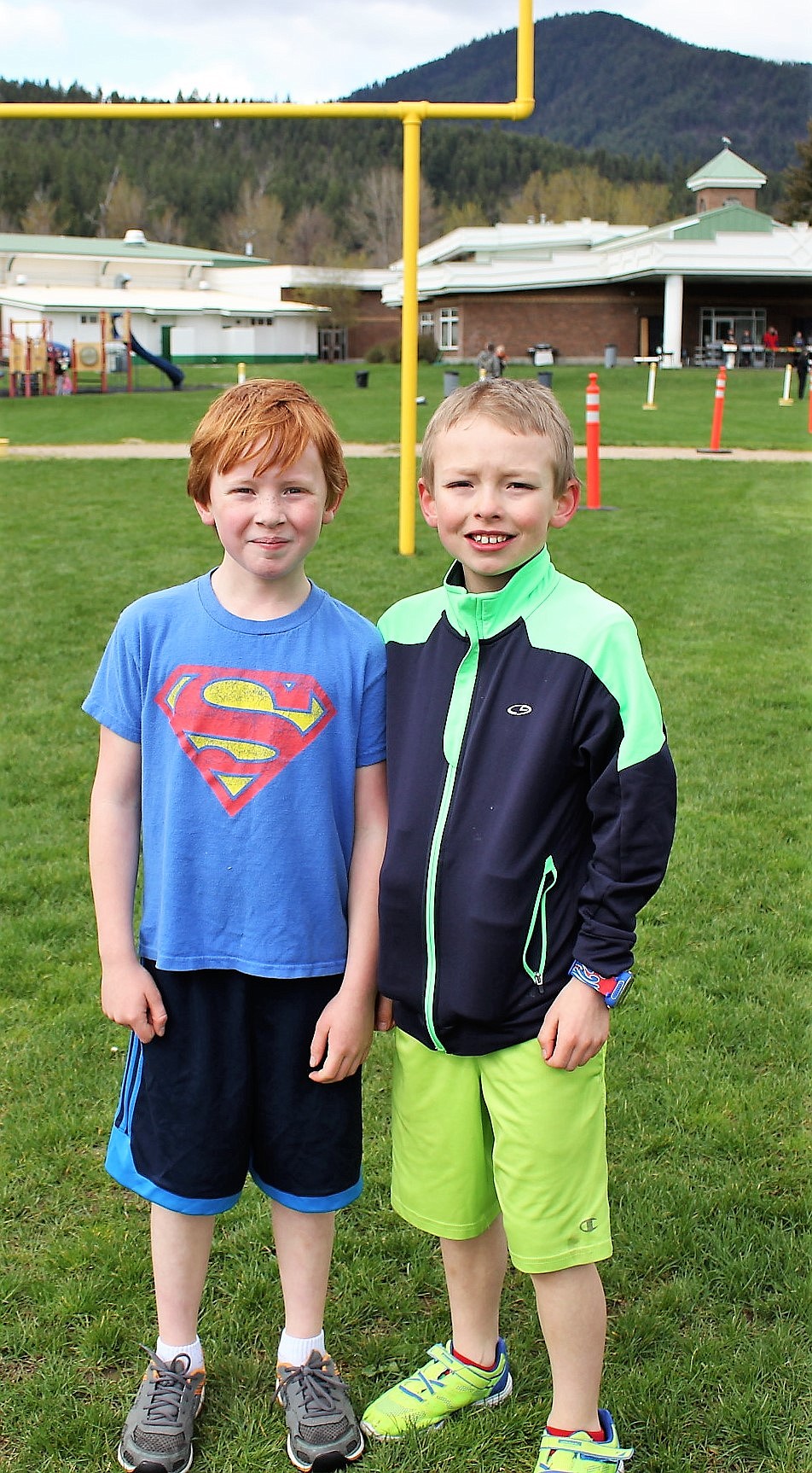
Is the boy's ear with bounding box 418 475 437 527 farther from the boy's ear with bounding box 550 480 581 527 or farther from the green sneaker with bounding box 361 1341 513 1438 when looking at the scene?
the green sneaker with bounding box 361 1341 513 1438

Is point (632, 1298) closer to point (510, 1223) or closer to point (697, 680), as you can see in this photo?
point (510, 1223)

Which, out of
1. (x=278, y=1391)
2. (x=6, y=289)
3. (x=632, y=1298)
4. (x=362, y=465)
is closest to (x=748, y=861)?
(x=632, y=1298)

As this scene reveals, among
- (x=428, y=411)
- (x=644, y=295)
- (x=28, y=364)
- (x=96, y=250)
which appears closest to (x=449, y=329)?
(x=644, y=295)

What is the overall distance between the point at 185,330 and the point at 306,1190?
56.3 m

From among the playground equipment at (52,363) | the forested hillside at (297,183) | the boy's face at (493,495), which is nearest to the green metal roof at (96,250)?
the forested hillside at (297,183)

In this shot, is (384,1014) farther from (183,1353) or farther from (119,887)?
(183,1353)

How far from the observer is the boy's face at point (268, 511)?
1.87 m

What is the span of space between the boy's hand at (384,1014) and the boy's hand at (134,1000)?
320 millimetres

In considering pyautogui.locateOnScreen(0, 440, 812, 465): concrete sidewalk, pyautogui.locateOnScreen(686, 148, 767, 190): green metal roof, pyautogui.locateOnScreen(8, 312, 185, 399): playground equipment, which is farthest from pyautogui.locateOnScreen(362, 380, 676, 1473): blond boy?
pyautogui.locateOnScreen(686, 148, 767, 190): green metal roof

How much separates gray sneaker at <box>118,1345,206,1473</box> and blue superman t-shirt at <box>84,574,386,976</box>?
27.6 inches

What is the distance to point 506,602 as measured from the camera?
72.4 inches

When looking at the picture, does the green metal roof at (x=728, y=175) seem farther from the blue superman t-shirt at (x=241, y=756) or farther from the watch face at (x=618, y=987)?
the watch face at (x=618, y=987)

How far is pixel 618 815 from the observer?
172 centimetres

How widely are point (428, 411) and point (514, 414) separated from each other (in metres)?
22.6
